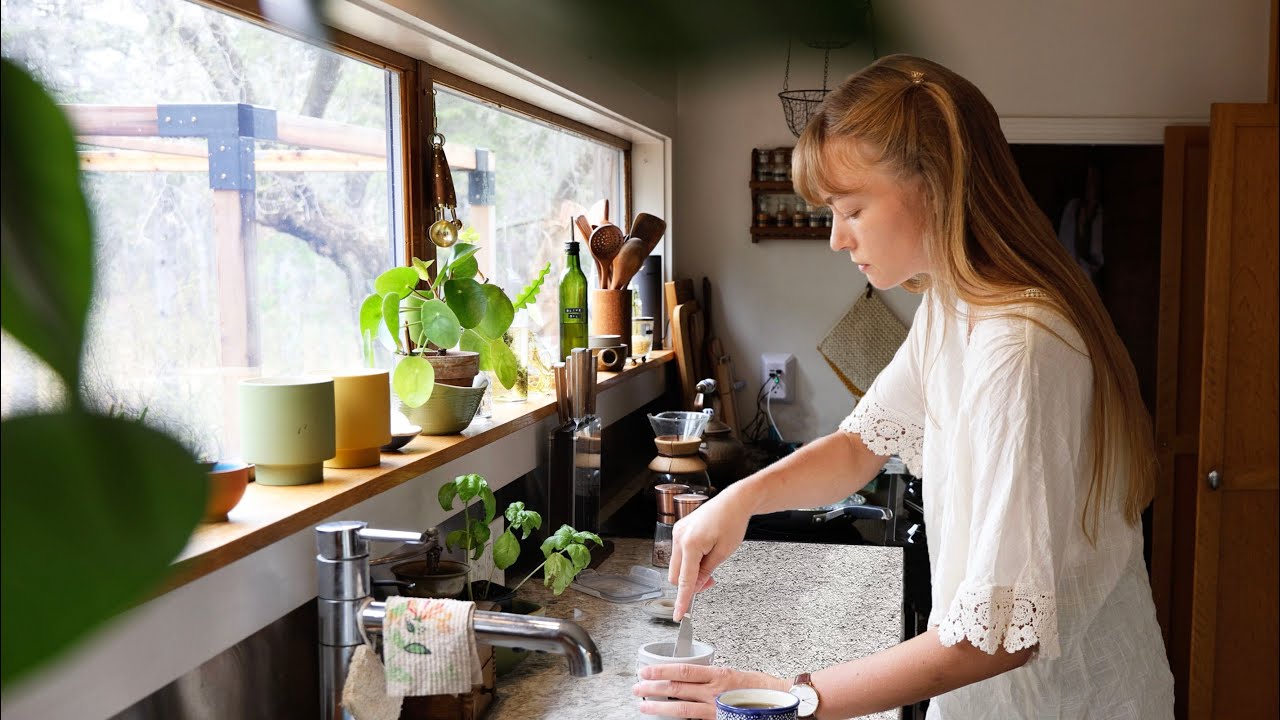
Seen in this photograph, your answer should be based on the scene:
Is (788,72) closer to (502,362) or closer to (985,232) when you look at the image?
(985,232)

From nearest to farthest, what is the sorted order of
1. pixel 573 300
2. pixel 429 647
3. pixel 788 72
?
pixel 788 72
pixel 429 647
pixel 573 300

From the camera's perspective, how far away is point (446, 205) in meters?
1.86

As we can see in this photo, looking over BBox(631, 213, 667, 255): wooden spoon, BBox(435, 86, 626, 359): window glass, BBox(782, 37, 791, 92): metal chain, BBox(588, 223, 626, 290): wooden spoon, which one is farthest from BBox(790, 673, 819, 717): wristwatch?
BBox(631, 213, 667, 255): wooden spoon

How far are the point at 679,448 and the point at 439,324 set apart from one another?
2.94 feet

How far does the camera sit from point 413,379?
1.58 m

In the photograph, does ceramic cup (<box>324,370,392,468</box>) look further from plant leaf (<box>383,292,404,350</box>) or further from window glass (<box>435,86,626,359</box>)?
window glass (<box>435,86,626,359</box>)

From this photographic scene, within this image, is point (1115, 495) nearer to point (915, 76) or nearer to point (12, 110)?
point (915, 76)

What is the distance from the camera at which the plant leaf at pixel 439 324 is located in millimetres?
1544

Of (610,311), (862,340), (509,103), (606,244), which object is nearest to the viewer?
(509,103)

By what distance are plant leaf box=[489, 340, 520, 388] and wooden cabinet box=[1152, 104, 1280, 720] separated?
2331 mm

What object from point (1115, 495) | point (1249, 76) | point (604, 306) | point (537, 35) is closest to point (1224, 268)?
point (1249, 76)

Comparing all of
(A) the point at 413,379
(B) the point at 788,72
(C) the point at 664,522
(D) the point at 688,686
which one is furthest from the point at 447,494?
(B) the point at 788,72

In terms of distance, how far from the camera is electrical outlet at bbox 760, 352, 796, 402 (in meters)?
3.80

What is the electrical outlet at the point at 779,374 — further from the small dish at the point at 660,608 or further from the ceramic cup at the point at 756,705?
the ceramic cup at the point at 756,705
